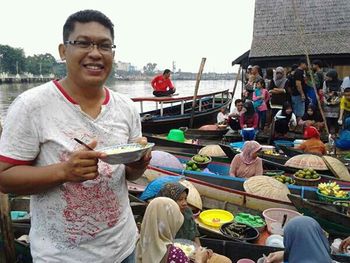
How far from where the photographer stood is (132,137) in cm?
161

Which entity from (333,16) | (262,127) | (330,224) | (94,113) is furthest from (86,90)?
(333,16)

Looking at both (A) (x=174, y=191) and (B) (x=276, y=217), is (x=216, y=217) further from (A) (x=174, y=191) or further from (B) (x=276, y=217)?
(A) (x=174, y=191)

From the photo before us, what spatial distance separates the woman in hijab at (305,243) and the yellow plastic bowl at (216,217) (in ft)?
4.79

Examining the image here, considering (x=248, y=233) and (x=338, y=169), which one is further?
(x=338, y=169)

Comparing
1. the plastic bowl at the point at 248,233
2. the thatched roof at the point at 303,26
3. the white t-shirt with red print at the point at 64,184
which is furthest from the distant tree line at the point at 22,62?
the white t-shirt with red print at the point at 64,184

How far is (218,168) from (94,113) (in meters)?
5.75

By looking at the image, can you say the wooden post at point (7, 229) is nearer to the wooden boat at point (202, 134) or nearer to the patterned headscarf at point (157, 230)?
the patterned headscarf at point (157, 230)

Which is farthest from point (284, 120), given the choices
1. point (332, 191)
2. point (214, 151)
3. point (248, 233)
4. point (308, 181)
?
point (248, 233)

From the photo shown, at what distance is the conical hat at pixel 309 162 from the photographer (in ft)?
20.0

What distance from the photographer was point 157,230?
2.54m

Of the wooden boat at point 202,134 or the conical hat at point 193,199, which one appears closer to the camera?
the conical hat at point 193,199

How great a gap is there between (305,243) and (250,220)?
168cm

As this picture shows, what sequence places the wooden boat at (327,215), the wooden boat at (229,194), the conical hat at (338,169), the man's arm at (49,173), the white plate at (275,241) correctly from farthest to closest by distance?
1. the conical hat at (338,169)
2. the wooden boat at (229,194)
3. the wooden boat at (327,215)
4. the white plate at (275,241)
5. the man's arm at (49,173)

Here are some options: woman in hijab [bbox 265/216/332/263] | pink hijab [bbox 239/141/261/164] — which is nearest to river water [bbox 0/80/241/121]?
pink hijab [bbox 239/141/261/164]
